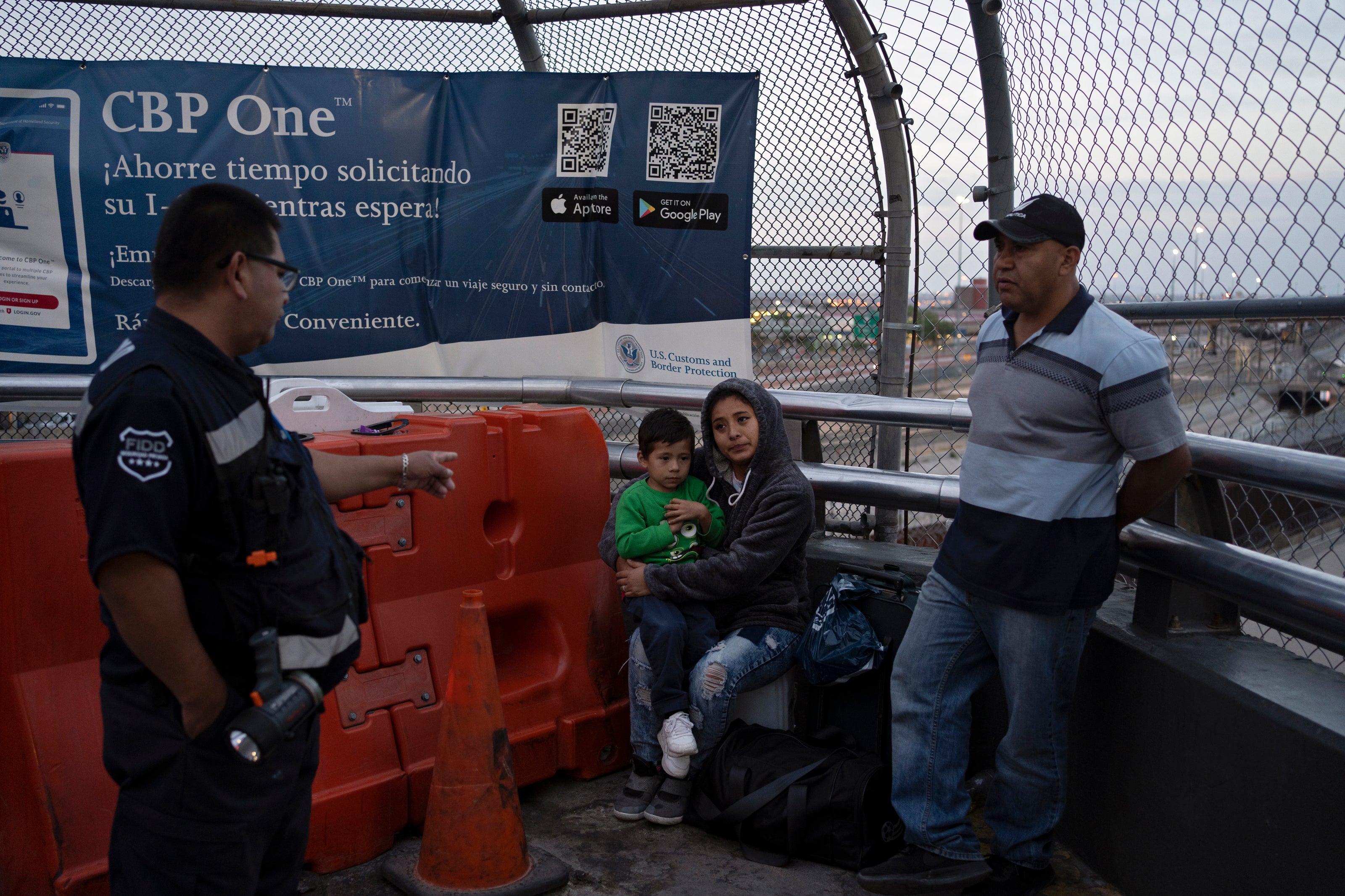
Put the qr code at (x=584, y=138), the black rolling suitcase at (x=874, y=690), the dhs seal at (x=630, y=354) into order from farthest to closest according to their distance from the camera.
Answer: the dhs seal at (x=630, y=354) < the qr code at (x=584, y=138) < the black rolling suitcase at (x=874, y=690)

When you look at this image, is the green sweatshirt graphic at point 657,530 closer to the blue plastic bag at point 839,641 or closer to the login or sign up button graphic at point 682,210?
the blue plastic bag at point 839,641

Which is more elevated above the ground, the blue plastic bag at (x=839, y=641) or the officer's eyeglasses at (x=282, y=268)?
the officer's eyeglasses at (x=282, y=268)

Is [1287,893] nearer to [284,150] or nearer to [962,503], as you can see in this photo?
[962,503]

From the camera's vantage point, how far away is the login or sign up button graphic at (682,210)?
4.64 m

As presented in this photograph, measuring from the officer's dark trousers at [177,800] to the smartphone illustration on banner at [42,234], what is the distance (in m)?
3.61

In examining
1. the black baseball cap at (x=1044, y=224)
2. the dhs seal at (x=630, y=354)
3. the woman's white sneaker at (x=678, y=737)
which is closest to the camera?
the black baseball cap at (x=1044, y=224)

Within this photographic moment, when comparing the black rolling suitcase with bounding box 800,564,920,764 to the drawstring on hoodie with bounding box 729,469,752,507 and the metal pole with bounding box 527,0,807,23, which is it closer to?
the drawstring on hoodie with bounding box 729,469,752,507

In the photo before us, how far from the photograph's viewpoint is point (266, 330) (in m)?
2.00

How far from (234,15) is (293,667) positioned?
163 inches

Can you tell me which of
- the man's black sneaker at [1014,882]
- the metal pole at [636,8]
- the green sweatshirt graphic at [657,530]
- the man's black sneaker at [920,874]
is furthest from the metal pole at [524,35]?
the man's black sneaker at [1014,882]

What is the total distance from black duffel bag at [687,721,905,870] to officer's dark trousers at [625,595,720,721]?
0.89 feet

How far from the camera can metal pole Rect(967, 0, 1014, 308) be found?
368 centimetres

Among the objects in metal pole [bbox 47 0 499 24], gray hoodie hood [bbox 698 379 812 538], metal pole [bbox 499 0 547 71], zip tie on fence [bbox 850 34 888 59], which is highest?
metal pole [bbox 47 0 499 24]

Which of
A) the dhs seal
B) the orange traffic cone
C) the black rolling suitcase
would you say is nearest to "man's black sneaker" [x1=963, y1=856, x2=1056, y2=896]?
the black rolling suitcase
